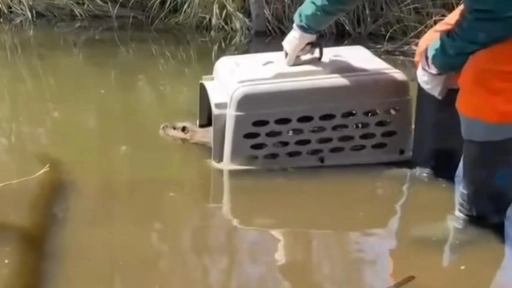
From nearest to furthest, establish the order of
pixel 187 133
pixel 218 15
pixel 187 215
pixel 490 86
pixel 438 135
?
pixel 490 86 < pixel 187 215 < pixel 438 135 < pixel 187 133 < pixel 218 15

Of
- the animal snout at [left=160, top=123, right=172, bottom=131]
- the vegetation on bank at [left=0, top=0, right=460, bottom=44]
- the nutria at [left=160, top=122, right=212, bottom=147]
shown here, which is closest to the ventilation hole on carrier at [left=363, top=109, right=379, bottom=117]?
the nutria at [left=160, top=122, right=212, bottom=147]

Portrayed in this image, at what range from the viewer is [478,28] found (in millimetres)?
1321

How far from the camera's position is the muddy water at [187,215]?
1.24m

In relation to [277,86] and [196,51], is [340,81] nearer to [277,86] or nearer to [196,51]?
[277,86]

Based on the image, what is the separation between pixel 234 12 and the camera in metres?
2.97

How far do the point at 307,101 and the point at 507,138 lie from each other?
43 cm

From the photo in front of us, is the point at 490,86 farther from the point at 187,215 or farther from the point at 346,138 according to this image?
the point at 187,215

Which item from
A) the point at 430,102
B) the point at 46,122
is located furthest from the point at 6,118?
the point at 430,102

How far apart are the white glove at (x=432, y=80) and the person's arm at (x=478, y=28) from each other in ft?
0.31

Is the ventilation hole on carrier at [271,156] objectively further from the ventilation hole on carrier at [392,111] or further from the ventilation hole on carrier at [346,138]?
the ventilation hole on carrier at [392,111]

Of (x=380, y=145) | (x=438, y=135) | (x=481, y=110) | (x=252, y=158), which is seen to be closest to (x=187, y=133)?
(x=252, y=158)

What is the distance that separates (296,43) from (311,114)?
16 cm

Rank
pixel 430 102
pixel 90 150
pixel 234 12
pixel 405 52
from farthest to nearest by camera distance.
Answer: pixel 234 12 < pixel 405 52 < pixel 90 150 < pixel 430 102

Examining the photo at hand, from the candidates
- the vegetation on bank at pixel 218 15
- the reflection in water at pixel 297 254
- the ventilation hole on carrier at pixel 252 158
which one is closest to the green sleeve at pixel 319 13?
the ventilation hole on carrier at pixel 252 158
